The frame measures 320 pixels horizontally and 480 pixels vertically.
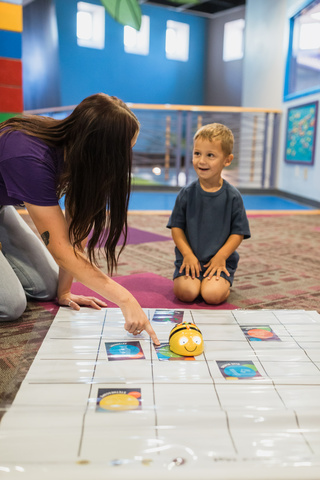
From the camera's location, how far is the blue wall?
7496 mm

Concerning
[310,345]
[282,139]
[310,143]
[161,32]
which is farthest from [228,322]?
[161,32]

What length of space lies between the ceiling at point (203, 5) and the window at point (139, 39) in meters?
0.34

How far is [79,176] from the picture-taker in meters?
1.05

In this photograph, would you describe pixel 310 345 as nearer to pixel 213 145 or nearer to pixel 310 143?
pixel 213 145

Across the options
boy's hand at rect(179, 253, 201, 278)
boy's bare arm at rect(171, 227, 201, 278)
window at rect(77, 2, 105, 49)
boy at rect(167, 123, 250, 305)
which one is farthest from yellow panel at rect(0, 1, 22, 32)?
window at rect(77, 2, 105, 49)

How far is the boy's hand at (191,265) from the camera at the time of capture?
1.62 m

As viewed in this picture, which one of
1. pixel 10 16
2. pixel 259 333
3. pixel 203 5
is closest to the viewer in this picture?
pixel 259 333

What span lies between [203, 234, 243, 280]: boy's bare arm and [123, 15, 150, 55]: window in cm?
718

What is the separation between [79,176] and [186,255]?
0.68 m

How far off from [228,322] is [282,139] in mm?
4417

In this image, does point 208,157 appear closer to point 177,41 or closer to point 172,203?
point 172,203

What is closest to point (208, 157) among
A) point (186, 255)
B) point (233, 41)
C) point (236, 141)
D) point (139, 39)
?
point (186, 255)

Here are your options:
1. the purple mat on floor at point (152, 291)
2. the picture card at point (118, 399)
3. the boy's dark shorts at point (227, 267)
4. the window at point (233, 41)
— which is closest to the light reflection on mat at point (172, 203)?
the purple mat on floor at point (152, 291)

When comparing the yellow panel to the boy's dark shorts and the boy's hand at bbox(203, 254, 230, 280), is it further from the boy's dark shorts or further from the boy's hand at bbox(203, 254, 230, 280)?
the boy's hand at bbox(203, 254, 230, 280)
